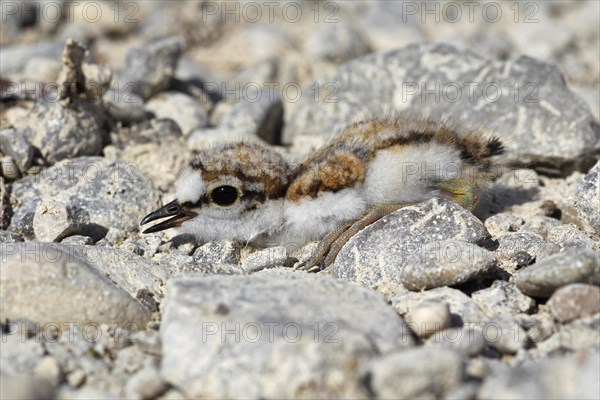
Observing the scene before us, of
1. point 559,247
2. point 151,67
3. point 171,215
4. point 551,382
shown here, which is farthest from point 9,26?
point 551,382

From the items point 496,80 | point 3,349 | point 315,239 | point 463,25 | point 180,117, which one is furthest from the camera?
point 463,25

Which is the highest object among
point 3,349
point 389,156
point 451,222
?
point 389,156

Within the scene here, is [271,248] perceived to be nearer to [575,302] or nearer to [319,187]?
[319,187]

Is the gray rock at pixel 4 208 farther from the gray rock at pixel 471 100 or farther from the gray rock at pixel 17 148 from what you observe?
the gray rock at pixel 471 100

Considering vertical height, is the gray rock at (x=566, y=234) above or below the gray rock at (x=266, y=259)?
above

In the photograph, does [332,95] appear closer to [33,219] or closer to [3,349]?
[33,219]

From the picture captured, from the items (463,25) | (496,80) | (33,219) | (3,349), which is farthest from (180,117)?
(463,25)

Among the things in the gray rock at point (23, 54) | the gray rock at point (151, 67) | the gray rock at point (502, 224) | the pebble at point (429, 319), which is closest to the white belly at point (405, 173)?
the gray rock at point (502, 224)

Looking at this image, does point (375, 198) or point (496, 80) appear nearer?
point (375, 198)
